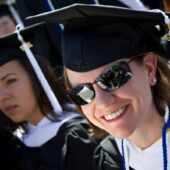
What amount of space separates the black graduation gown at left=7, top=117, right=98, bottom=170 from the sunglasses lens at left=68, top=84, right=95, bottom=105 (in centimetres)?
72

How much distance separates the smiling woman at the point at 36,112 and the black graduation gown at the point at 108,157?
0.33 m

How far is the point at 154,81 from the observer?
2176 mm

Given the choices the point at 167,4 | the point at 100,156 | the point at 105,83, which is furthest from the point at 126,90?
the point at 167,4

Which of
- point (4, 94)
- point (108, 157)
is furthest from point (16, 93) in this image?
point (108, 157)

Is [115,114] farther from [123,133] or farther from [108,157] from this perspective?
[108,157]

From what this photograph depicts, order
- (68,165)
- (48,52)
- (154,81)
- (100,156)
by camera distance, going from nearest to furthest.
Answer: (154,81), (100,156), (68,165), (48,52)

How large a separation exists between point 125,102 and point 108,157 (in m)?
0.52

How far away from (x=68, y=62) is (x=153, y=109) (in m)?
0.45

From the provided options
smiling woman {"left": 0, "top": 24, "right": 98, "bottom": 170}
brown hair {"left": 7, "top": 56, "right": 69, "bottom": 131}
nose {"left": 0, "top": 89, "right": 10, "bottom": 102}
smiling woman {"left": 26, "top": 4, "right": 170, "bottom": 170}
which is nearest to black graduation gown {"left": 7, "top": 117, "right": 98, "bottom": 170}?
smiling woman {"left": 0, "top": 24, "right": 98, "bottom": 170}

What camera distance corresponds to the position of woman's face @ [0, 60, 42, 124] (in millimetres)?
3041

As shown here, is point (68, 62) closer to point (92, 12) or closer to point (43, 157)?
point (92, 12)

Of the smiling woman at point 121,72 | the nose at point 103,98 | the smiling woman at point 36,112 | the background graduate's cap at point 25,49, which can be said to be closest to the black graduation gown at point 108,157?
the smiling woman at point 121,72

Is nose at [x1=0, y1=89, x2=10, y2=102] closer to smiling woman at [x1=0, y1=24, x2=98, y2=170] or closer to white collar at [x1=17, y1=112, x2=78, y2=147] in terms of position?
smiling woman at [x1=0, y1=24, x2=98, y2=170]

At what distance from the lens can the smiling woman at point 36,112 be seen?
300cm
